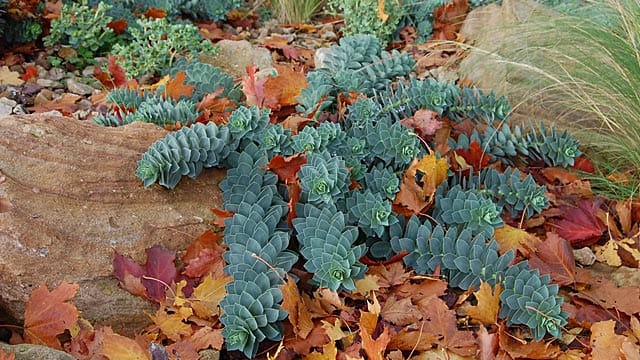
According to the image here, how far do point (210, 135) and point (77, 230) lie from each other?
1.49ft

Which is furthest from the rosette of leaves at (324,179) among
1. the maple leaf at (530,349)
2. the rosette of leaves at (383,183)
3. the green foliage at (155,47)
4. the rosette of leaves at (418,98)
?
the green foliage at (155,47)

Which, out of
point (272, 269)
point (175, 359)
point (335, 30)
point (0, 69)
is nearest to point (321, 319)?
point (272, 269)

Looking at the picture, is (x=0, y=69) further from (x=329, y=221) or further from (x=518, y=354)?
(x=518, y=354)

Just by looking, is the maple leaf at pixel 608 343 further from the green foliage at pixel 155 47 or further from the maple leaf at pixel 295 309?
the green foliage at pixel 155 47

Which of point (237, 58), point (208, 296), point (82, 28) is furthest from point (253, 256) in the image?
point (82, 28)

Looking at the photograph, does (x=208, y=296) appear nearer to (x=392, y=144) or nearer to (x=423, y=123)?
(x=392, y=144)

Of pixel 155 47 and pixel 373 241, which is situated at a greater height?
pixel 155 47

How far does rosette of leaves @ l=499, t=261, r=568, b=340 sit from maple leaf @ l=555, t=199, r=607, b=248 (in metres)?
0.40

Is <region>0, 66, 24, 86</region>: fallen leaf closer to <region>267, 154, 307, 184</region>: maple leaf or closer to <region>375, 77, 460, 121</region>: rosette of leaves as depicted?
<region>267, 154, 307, 184</region>: maple leaf

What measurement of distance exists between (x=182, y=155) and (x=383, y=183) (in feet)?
1.92

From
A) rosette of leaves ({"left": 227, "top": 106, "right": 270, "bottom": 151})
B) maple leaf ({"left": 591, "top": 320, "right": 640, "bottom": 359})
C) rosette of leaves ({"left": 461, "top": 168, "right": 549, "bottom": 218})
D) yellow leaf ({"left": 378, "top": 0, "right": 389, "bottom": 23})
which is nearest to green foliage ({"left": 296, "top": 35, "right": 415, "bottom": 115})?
rosette of leaves ({"left": 227, "top": 106, "right": 270, "bottom": 151})

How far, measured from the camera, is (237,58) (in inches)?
125

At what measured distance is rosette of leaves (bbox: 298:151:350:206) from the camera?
1920mm

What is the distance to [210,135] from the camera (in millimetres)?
2031
